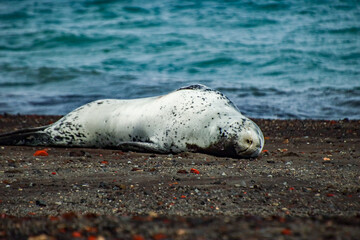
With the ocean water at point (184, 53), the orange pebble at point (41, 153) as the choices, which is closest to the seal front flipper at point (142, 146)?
the orange pebble at point (41, 153)

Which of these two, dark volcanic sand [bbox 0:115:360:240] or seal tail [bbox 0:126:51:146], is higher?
dark volcanic sand [bbox 0:115:360:240]

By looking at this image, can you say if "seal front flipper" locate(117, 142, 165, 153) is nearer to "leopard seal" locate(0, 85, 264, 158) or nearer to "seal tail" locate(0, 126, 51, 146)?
"leopard seal" locate(0, 85, 264, 158)

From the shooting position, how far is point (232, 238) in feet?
5.77

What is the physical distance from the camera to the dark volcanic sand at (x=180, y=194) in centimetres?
192

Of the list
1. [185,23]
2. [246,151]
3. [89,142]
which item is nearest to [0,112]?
[89,142]

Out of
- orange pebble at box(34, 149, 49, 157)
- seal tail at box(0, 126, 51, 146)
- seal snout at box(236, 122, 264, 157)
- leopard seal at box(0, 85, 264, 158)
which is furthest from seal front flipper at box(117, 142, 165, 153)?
seal tail at box(0, 126, 51, 146)

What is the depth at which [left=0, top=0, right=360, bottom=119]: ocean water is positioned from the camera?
995cm

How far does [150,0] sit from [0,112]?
1168 cm

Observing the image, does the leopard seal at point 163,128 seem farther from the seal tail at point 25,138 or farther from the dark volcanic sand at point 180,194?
the dark volcanic sand at point 180,194

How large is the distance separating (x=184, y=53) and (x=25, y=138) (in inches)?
365

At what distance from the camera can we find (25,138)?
18.9ft

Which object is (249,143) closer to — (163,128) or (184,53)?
(163,128)

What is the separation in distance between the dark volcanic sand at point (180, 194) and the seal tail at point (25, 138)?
1.00 ft

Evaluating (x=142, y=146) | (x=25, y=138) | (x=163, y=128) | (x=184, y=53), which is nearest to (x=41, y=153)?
(x=25, y=138)
